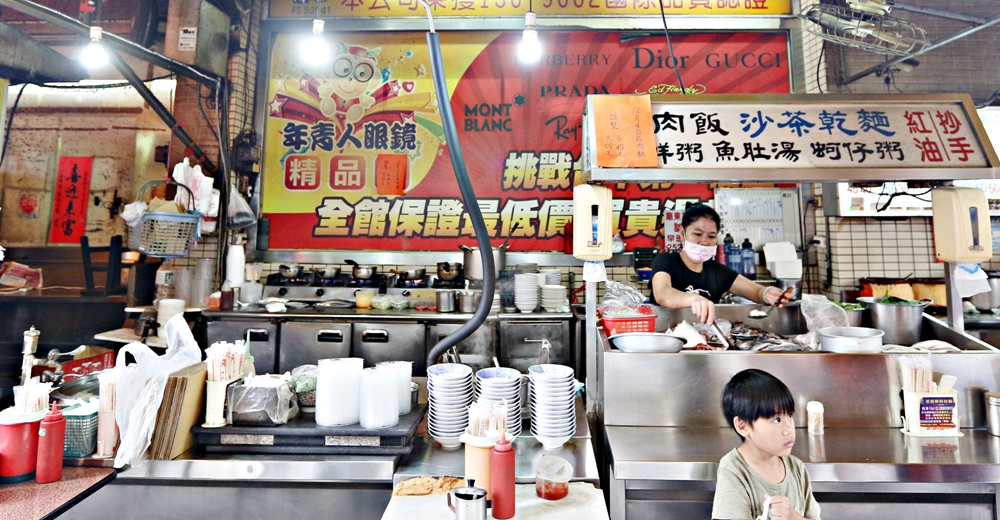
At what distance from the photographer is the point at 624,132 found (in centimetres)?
231

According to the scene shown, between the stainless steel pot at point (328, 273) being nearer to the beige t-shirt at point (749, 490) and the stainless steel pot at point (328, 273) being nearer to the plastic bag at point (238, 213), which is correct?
the plastic bag at point (238, 213)

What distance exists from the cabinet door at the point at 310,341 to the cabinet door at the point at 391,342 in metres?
0.10

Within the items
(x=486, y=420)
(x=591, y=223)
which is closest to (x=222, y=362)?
(x=486, y=420)

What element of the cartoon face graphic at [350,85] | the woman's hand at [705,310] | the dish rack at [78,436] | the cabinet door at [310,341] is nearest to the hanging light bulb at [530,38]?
the cartoon face graphic at [350,85]

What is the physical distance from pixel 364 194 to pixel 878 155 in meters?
4.41

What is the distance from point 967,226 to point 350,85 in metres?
5.26

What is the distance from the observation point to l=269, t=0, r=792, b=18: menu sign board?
17.3 ft

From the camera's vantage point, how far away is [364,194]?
17.2 feet

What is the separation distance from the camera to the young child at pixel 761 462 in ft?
5.07

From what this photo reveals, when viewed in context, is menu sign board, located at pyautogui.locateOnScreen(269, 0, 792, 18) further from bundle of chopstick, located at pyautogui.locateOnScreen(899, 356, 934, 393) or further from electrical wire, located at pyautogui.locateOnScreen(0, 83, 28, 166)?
bundle of chopstick, located at pyautogui.locateOnScreen(899, 356, 934, 393)

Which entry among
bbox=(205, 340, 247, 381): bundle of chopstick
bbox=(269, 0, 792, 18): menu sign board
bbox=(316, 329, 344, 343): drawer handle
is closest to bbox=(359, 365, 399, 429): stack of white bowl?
bbox=(205, 340, 247, 381): bundle of chopstick

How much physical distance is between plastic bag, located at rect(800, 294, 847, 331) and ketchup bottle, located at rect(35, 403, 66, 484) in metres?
3.33

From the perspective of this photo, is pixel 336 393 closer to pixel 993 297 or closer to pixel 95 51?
pixel 95 51

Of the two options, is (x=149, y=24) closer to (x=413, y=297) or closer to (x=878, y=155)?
(x=413, y=297)
